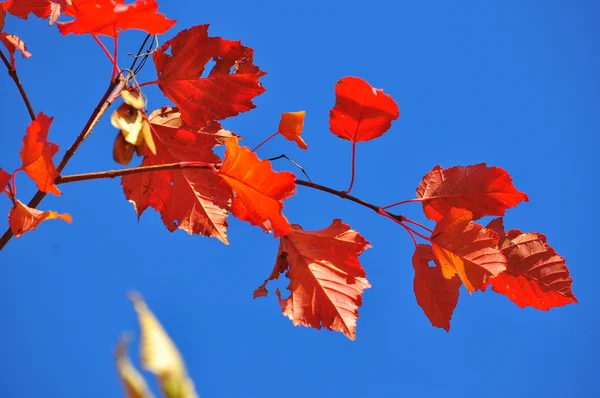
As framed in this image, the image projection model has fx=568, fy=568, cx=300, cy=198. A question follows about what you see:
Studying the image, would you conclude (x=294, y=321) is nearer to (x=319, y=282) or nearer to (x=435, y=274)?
(x=319, y=282)

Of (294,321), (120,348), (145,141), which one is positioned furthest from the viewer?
(294,321)

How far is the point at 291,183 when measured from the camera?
0.51 m

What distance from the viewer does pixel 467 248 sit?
59cm

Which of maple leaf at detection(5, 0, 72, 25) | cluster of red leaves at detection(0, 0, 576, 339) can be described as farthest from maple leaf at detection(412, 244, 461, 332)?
maple leaf at detection(5, 0, 72, 25)

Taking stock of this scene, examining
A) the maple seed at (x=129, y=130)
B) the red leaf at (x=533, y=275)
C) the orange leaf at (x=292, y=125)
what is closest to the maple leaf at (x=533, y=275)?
the red leaf at (x=533, y=275)

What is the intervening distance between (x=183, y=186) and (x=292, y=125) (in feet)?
0.43

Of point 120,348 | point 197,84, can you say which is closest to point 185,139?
point 197,84

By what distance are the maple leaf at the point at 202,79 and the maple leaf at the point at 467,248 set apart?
0.79ft

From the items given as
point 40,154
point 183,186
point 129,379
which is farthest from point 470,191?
point 129,379

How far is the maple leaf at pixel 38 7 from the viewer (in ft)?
1.89

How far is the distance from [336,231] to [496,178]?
20cm

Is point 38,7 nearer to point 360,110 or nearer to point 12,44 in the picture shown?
point 12,44

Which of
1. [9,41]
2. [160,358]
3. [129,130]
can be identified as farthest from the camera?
[9,41]

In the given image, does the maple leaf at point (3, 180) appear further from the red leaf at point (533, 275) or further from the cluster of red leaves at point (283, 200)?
the red leaf at point (533, 275)
